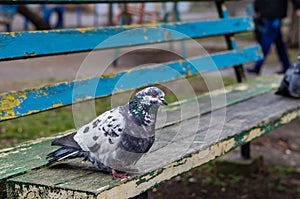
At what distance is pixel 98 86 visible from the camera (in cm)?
360

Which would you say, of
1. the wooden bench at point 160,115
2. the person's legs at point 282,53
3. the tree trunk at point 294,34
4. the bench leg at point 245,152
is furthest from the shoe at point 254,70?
the tree trunk at point 294,34

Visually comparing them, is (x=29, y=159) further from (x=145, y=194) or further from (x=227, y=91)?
(x=227, y=91)

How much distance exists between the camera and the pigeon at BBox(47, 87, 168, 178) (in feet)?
7.55

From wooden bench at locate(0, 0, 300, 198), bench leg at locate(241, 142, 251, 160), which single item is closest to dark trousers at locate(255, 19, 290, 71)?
wooden bench at locate(0, 0, 300, 198)

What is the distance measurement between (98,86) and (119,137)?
134 cm

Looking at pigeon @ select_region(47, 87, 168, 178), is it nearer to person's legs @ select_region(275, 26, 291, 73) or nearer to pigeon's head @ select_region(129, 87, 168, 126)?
pigeon's head @ select_region(129, 87, 168, 126)

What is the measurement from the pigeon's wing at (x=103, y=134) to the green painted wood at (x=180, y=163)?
0.15 meters

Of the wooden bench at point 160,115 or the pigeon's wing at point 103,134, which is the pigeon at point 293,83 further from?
the pigeon's wing at point 103,134

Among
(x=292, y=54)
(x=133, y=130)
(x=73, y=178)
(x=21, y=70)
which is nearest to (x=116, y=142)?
(x=133, y=130)

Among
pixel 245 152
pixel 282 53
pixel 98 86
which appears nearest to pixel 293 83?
pixel 245 152

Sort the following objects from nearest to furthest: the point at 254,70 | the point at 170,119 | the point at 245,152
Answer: the point at 170,119, the point at 245,152, the point at 254,70

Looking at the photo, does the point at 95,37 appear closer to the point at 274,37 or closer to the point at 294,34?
the point at 274,37

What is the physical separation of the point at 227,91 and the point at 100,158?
2.46 meters

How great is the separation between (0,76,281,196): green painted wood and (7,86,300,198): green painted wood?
0.07 metres
